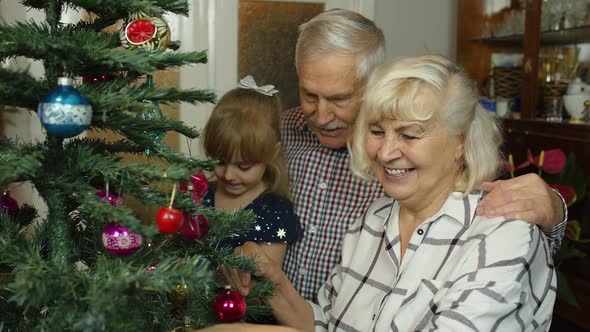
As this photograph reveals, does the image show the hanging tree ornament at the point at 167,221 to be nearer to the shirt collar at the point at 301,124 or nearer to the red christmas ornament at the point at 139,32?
the red christmas ornament at the point at 139,32

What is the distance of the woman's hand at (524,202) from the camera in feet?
3.83

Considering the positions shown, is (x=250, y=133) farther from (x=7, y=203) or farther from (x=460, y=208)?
(x=7, y=203)

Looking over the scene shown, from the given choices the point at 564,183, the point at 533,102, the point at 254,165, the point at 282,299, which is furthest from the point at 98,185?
the point at 533,102

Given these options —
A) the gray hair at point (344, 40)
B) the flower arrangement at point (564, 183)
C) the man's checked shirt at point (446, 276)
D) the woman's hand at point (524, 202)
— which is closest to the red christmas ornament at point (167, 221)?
the man's checked shirt at point (446, 276)

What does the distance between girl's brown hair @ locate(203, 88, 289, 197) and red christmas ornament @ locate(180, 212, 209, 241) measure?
693 mm

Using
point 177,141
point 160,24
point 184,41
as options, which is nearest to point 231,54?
point 184,41

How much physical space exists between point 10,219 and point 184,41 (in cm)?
249

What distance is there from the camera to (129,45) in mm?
883

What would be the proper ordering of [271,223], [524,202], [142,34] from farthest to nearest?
1. [271,223]
2. [524,202]
3. [142,34]

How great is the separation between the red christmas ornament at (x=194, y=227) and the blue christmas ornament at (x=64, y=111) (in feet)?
0.75

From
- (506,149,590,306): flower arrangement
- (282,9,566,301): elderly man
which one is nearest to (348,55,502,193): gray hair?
(282,9,566,301): elderly man

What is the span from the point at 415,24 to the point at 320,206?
7.37ft

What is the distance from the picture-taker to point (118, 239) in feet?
2.66

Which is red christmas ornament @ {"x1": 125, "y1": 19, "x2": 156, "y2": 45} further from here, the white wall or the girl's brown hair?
the white wall
